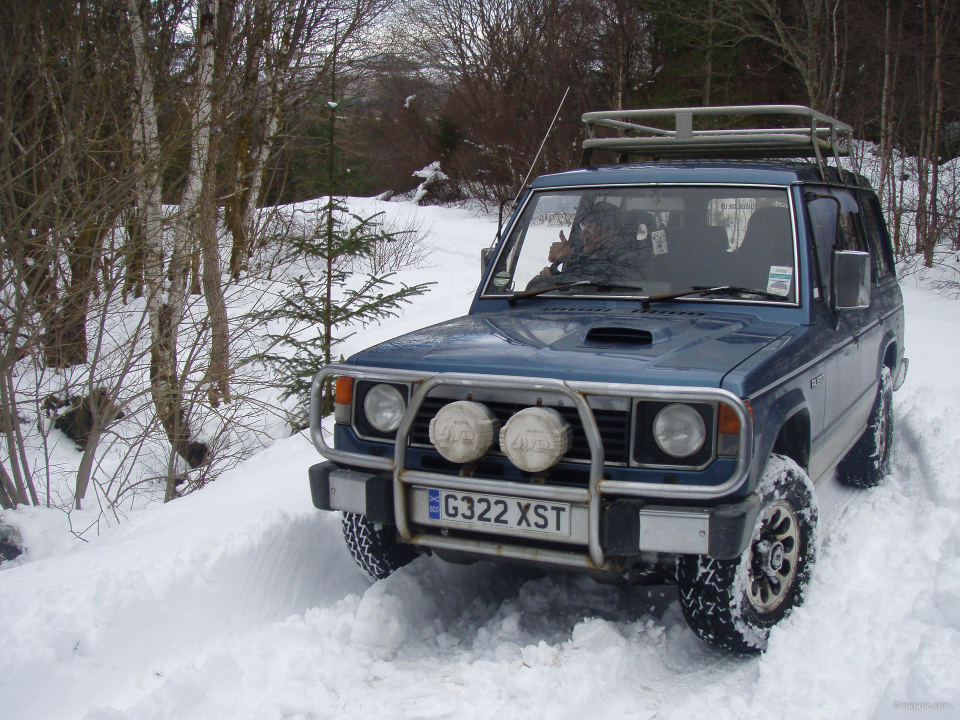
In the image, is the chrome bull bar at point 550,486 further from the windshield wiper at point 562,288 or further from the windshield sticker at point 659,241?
the windshield sticker at point 659,241

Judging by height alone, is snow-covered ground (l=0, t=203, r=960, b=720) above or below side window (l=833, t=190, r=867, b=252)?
below

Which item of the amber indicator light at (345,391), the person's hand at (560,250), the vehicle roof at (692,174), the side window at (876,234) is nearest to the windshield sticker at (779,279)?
the vehicle roof at (692,174)

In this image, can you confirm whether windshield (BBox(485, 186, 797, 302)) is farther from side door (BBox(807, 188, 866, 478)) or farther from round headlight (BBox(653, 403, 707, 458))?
round headlight (BBox(653, 403, 707, 458))

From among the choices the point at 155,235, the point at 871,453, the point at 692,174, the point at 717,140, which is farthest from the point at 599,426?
the point at 155,235

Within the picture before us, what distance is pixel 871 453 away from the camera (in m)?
4.93

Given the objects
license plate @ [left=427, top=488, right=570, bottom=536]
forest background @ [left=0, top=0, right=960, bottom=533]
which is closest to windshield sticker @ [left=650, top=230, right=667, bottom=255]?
forest background @ [left=0, top=0, right=960, bottom=533]

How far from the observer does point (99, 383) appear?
6.62 m

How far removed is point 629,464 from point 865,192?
134 inches

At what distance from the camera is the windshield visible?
3.69 meters

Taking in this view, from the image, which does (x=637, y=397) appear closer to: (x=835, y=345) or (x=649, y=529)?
(x=649, y=529)

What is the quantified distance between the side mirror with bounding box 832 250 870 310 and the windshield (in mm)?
189

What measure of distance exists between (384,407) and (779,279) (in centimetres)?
185

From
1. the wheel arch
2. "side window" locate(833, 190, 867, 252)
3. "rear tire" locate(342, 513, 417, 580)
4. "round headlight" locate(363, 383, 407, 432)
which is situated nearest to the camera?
the wheel arch

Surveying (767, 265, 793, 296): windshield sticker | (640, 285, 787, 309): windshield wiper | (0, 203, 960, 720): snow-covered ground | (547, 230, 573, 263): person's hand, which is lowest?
(0, 203, 960, 720): snow-covered ground
